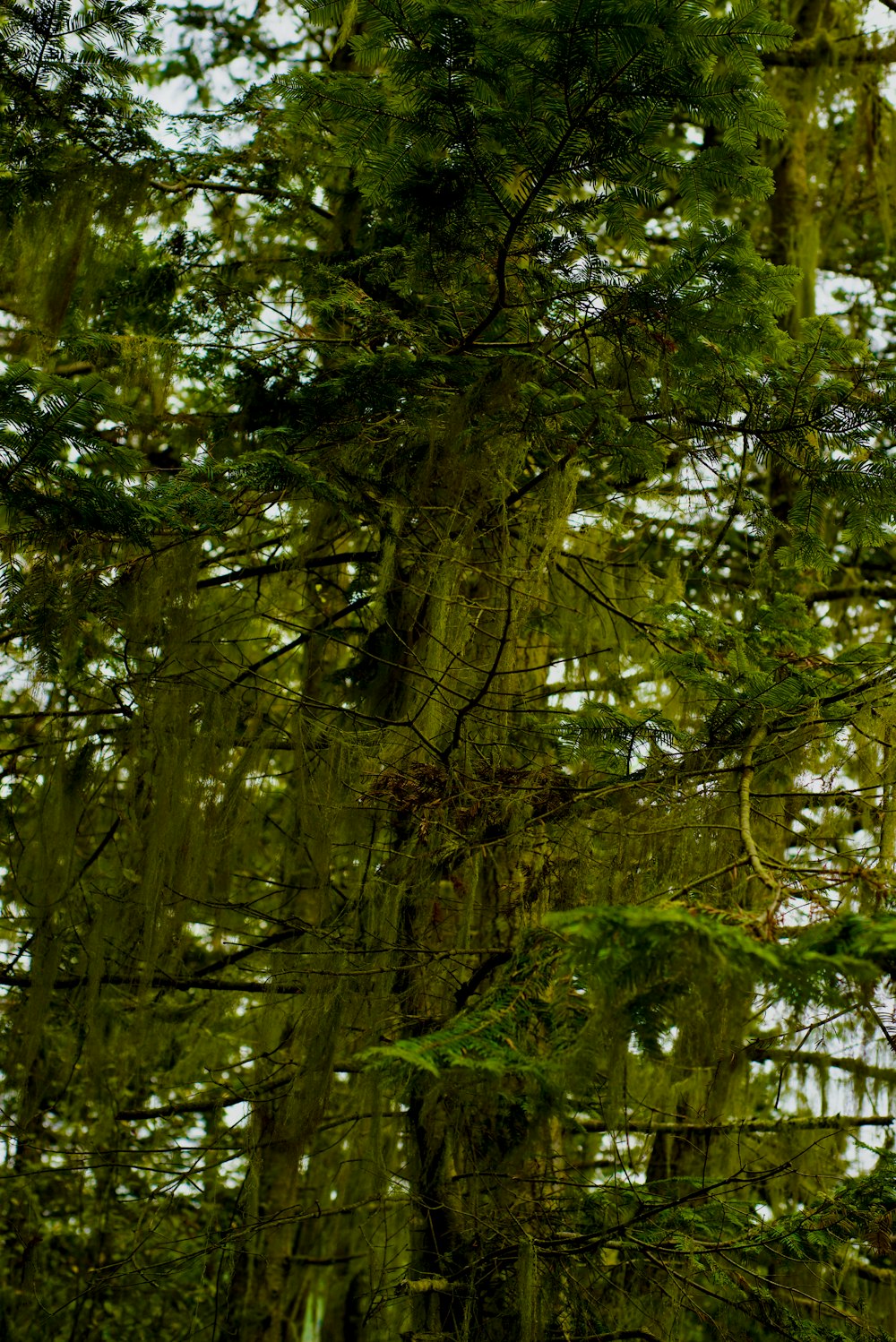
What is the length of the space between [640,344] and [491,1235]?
112 inches

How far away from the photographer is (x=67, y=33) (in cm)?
377

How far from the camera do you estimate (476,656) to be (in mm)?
4207

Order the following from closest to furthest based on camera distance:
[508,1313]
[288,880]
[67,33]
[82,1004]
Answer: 1. [508,1313]
2. [67,33]
3. [82,1004]
4. [288,880]

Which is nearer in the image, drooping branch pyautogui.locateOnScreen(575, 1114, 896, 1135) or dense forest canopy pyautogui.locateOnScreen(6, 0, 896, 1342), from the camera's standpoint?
dense forest canopy pyautogui.locateOnScreen(6, 0, 896, 1342)

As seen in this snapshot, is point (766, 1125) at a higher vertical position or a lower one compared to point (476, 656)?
lower

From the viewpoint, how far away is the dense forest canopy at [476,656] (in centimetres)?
270

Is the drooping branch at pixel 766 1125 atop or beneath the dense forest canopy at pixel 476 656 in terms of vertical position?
beneath

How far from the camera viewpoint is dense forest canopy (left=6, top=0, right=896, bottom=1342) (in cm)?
270

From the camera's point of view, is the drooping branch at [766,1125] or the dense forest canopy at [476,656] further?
the drooping branch at [766,1125]

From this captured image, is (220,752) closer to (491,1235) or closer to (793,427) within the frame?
(491,1235)

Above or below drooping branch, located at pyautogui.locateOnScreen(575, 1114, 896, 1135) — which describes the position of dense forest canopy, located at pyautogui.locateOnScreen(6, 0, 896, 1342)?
above

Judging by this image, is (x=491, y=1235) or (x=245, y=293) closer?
(x=491, y=1235)

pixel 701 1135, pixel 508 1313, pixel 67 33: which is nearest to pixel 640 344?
pixel 67 33

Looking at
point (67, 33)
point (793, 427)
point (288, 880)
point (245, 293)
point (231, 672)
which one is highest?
point (67, 33)
